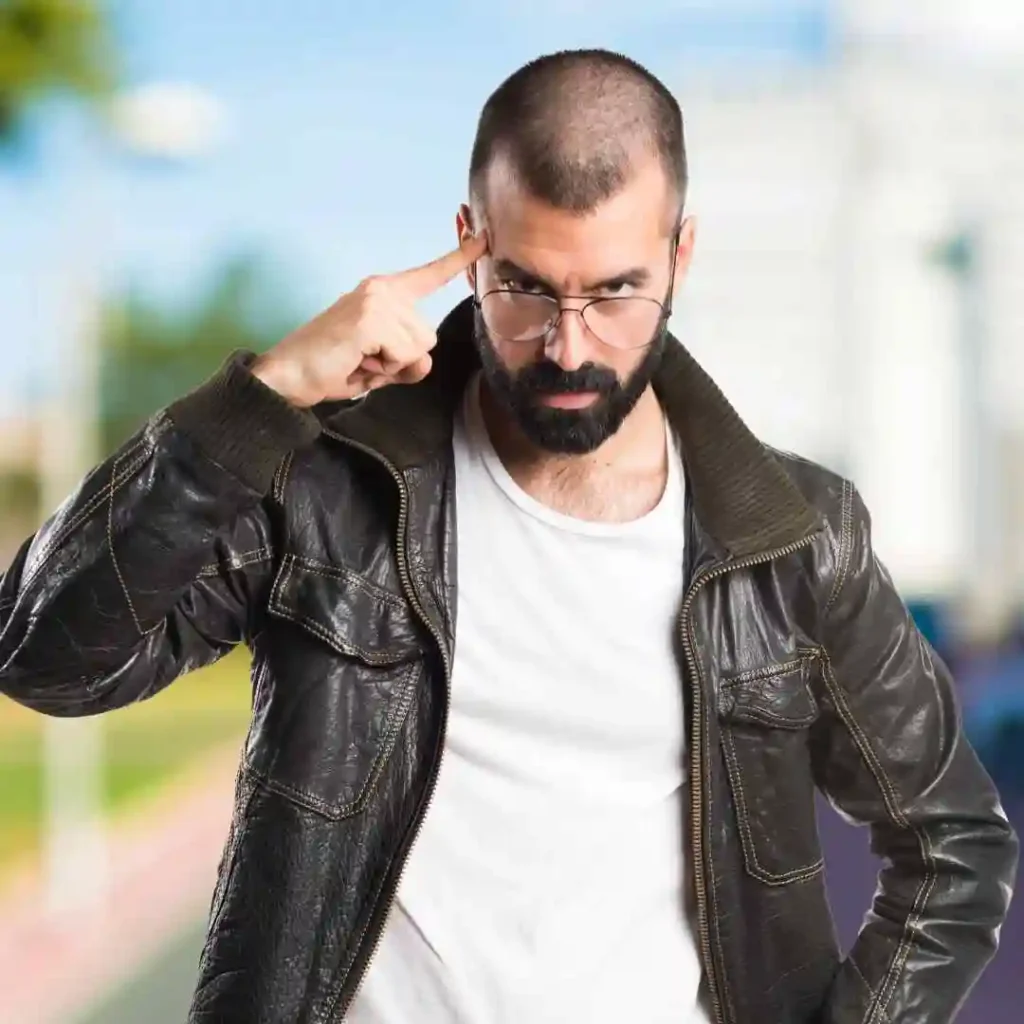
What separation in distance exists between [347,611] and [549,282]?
12.9 inches

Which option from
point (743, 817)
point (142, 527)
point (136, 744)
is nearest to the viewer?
point (142, 527)

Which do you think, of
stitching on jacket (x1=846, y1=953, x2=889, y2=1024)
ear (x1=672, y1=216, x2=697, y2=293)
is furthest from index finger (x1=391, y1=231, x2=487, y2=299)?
stitching on jacket (x1=846, y1=953, x2=889, y2=1024)

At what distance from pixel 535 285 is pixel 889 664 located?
1.64 feet

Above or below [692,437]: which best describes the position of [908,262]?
below

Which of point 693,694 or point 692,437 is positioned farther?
point 692,437

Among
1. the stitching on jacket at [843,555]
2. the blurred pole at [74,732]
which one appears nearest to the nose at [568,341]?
the stitching on jacket at [843,555]

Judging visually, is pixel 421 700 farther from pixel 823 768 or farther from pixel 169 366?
pixel 169 366

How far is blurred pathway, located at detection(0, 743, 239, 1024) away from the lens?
7520 millimetres

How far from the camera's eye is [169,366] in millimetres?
9633

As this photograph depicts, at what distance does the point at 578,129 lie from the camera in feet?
4.79

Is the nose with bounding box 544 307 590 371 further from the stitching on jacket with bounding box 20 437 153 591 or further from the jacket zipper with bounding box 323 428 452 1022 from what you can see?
the stitching on jacket with bounding box 20 437 153 591

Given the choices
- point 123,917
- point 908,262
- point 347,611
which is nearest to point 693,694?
point 347,611

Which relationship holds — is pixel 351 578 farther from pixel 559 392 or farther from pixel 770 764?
pixel 770 764

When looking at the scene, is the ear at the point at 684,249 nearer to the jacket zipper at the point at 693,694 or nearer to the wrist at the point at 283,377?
the jacket zipper at the point at 693,694
